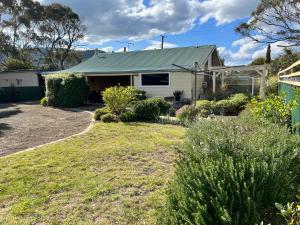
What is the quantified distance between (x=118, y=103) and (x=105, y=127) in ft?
7.91

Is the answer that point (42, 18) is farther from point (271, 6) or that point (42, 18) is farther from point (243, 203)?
point (243, 203)

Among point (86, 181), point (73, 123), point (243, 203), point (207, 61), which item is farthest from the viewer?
point (207, 61)

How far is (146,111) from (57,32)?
34.4 metres

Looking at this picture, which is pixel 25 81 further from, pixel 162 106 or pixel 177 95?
pixel 162 106

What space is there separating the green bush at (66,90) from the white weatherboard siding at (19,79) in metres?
9.15

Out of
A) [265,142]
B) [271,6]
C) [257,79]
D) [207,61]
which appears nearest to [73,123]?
[265,142]

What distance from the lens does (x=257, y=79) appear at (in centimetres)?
2111

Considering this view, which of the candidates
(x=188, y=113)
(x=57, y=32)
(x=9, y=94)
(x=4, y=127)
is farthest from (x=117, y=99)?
(x=57, y=32)

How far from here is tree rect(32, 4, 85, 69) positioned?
134 feet

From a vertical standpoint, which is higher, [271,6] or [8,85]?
[271,6]

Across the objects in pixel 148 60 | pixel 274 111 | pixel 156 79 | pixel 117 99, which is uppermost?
pixel 148 60

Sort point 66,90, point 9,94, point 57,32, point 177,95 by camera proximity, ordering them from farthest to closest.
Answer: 1. point 57,32
2. point 9,94
3. point 66,90
4. point 177,95

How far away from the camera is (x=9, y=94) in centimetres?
2595

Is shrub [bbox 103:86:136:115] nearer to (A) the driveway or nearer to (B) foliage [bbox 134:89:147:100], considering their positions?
(A) the driveway
